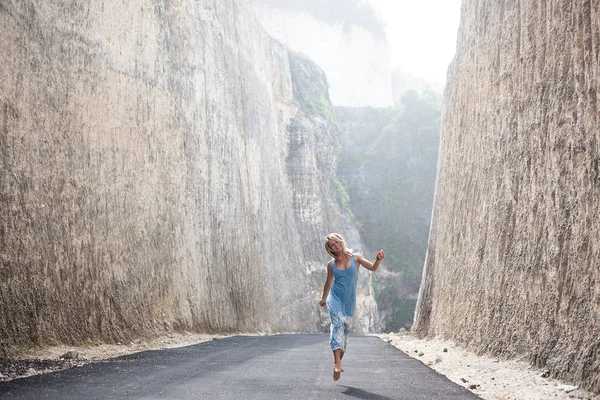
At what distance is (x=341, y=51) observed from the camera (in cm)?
8150

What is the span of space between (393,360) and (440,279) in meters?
6.46

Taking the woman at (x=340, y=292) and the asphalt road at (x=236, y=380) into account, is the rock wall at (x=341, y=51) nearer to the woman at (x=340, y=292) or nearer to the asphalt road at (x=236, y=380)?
the asphalt road at (x=236, y=380)

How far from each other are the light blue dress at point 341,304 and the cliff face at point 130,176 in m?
5.37

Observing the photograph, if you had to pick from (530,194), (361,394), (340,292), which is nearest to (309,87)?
(530,194)

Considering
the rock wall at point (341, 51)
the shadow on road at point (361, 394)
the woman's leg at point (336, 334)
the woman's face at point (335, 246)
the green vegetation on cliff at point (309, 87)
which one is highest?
the rock wall at point (341, 51)

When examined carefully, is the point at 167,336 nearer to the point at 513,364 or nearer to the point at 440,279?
the point at 440,279

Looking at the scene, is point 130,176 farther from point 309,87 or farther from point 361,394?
point 309,87

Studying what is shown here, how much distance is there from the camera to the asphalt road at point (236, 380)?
6832 mm

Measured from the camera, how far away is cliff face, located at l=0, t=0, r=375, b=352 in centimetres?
1188

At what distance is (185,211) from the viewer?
827 inches

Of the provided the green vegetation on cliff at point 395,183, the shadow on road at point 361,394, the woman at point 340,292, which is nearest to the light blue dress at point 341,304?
the woman at point 340,292

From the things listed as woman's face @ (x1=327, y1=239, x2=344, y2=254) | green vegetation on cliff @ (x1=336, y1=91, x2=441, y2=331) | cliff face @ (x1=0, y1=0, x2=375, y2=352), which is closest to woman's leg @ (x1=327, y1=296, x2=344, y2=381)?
woman's face @ (x1=327, y1=239, x2=344, y2=254)

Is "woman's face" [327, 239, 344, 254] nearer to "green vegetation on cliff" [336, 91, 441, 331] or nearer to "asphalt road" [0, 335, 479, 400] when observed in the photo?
"asphalt road" [0, 335, 479, 400]

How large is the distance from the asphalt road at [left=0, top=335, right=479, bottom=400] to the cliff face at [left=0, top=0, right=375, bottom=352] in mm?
2742
